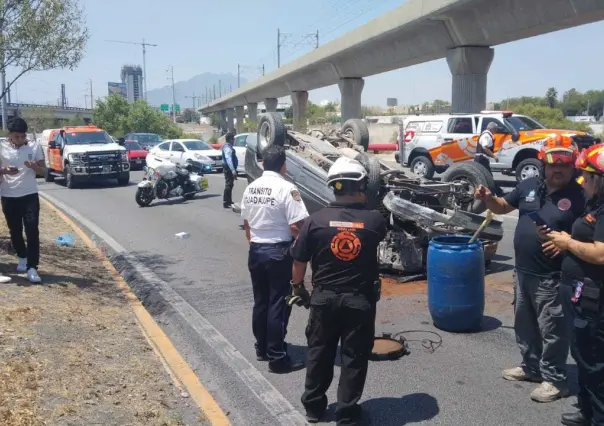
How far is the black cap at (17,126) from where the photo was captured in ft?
22.5

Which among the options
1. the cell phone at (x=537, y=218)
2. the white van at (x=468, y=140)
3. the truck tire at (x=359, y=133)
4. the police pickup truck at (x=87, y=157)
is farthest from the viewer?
the police pickup truck at (x=87, y=157)

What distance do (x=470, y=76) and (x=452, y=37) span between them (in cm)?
167

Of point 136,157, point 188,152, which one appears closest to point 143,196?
point 188,152

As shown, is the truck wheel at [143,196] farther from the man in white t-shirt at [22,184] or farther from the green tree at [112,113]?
the green tree at [112,113]

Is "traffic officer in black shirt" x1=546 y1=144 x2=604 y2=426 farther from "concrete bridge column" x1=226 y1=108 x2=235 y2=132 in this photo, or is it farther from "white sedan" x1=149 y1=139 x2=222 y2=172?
"concrete bridge column" x1=226 y1=108 x2=235 y2=132

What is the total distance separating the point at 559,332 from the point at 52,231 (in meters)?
9.58

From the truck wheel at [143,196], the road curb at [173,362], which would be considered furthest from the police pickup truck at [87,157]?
the road curb at [173,362]

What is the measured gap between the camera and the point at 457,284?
A: 19.1ft

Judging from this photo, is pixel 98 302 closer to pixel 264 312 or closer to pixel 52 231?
pixel 264 312

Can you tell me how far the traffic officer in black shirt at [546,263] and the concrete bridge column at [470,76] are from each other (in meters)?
20.1

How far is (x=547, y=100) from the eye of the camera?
Result: 79.6 metres

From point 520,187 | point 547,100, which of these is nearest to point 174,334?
point 520,187

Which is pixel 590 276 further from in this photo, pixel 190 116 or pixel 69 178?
pixel 190 116

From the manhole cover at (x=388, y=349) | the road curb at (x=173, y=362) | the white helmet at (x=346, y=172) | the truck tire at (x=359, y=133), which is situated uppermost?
the truck tire at (x=359, y=133)
